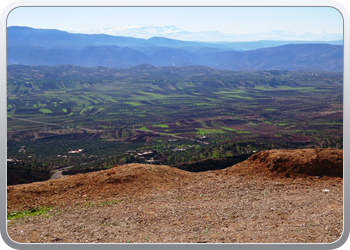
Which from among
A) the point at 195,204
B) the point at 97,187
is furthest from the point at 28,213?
the point at 195,204

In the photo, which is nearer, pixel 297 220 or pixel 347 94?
pixel 347 94

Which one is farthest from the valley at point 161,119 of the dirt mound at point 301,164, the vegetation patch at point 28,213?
the vegetation patch at point 28,213

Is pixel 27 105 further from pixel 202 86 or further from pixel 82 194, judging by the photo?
pixel 82 194

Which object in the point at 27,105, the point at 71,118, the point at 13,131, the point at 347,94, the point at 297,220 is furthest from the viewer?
the point at 27,105

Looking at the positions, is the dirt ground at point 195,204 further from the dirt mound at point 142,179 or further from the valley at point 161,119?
the valley at point 161,119

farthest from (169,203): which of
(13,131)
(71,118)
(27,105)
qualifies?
(27,105)

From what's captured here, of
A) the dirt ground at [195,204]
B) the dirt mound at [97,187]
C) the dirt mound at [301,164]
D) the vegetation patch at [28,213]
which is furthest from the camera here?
the dirt mound at [301,164]
